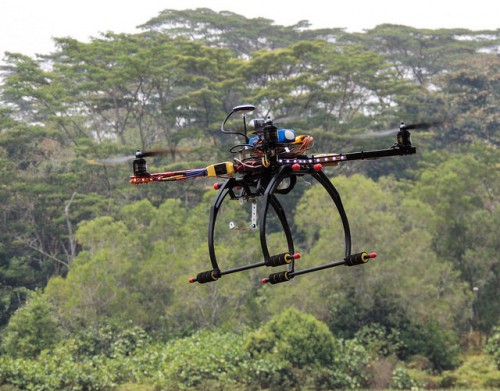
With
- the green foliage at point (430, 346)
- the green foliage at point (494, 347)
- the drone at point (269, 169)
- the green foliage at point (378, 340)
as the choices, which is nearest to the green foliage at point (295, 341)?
the green foliage at point (378, 340)

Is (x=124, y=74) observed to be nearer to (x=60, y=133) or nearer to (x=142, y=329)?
(x=60, y=133)

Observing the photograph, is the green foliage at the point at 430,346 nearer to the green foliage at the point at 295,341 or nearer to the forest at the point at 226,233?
the forest at the point at 226,233

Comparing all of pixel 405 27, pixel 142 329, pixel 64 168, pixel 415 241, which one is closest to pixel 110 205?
pixel 64 168

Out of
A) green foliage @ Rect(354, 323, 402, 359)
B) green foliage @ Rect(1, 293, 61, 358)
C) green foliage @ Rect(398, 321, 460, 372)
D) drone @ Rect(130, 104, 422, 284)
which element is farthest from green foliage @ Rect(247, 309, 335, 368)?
drone @ Rect(130, 104, 422, 284)

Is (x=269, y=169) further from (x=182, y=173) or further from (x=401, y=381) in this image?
(x=401, y=381)

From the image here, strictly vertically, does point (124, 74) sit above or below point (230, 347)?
above

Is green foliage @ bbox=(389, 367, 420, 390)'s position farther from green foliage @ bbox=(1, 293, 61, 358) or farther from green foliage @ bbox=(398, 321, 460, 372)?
green foliage @ bbox=(1, 293, 61, 358)
